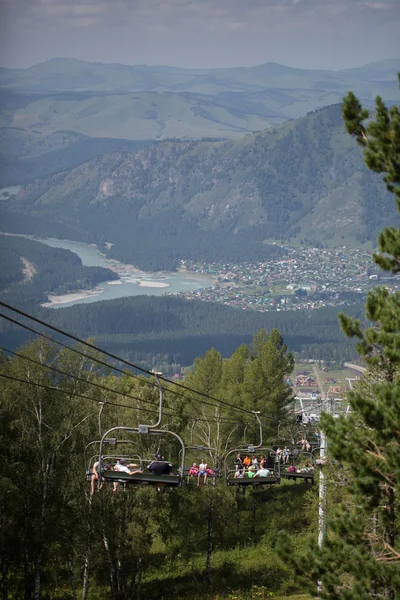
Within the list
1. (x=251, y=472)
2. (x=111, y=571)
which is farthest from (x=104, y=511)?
(x=251, y=472)

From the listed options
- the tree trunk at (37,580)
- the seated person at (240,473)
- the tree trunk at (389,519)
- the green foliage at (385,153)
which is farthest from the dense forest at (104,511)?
the green foliage at (385,153)

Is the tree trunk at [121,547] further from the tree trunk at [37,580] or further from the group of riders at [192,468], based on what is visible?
the group of riders at [192,468]

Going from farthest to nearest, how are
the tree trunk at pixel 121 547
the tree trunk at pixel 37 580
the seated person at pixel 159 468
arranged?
the tree trunk at pixel 121 547
the tree trunk at pixel 37 580
the seated person at pixel 159 468

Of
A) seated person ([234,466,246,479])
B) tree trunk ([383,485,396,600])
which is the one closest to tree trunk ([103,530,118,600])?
seated person ([234,466,246,479])

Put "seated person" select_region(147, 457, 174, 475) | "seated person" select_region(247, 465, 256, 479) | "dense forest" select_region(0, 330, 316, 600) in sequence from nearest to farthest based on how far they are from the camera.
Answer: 1. "seated person" select_region(147, 457, 174, 475)
2. "seated person" select_region(247, 465, 256, 479)
3. "dense forest" select_region(0, 330, 316, 600)

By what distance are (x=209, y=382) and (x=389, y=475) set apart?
51.3 metres

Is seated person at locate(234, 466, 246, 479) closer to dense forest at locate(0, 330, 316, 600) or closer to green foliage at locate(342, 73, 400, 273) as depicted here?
dense forest at locate(0, 330, 316, 600)

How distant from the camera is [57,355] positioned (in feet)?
143

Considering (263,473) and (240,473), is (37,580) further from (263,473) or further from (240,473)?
(263,473)

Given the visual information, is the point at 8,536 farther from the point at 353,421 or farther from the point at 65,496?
the point at 353,421

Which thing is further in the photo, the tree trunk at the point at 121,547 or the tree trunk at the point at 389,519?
the tree trunk at the point at 121,547

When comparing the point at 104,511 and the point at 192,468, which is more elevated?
the point at 192,468

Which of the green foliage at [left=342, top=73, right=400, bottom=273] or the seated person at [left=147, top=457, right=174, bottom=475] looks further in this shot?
the seated person at [left=147, top=457, right=174, bottom=475]

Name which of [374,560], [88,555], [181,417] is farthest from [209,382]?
[374,560]
